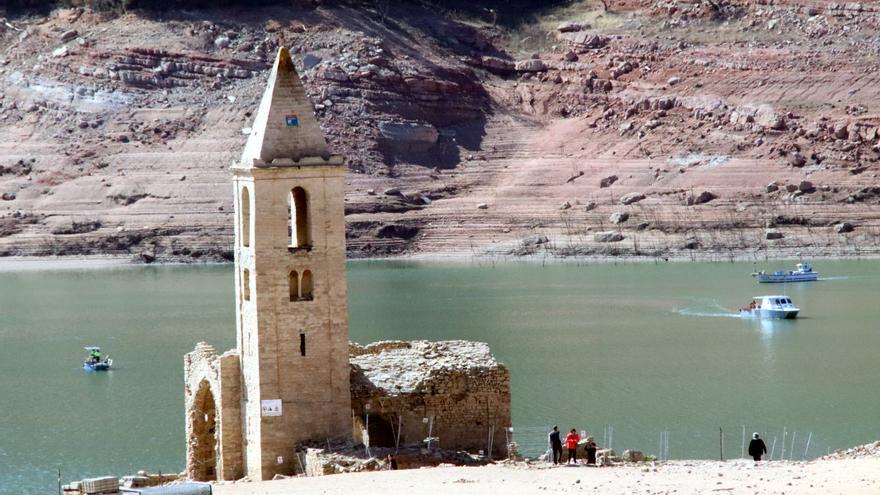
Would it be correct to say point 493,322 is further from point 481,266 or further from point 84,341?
point 481,266

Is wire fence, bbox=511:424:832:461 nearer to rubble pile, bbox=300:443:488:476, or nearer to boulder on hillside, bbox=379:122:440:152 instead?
rubble pile, bbox=300:443:488:476

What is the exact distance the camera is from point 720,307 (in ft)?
287

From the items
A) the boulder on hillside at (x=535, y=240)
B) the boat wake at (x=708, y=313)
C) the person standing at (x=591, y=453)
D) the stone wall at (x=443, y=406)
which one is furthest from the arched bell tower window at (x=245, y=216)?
the boulder on hillside at (x=535, y=240)

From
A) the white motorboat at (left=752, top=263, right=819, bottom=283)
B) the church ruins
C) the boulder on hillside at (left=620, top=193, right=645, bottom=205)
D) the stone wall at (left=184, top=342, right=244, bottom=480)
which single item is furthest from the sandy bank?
the boulder on hillside at (left=620, top=193, right=645, bottom=205)

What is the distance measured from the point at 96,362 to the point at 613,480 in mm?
36342

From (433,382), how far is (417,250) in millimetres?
75569

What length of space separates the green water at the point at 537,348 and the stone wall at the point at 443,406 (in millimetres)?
5292

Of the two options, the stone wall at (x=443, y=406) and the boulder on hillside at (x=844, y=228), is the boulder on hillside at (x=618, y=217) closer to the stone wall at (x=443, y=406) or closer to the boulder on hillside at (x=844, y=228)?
the boulder on hillside at (x=844, y=228)

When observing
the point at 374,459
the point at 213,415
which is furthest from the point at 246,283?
the point at 374,459

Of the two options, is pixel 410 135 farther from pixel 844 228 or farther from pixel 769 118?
pixel 844 228

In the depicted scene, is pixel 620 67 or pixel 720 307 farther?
pixel 620 67

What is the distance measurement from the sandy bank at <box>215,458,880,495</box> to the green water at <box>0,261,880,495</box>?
10.6 metres

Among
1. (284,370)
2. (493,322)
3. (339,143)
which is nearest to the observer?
(284,370)

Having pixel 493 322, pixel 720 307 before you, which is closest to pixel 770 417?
pixel 493 322
